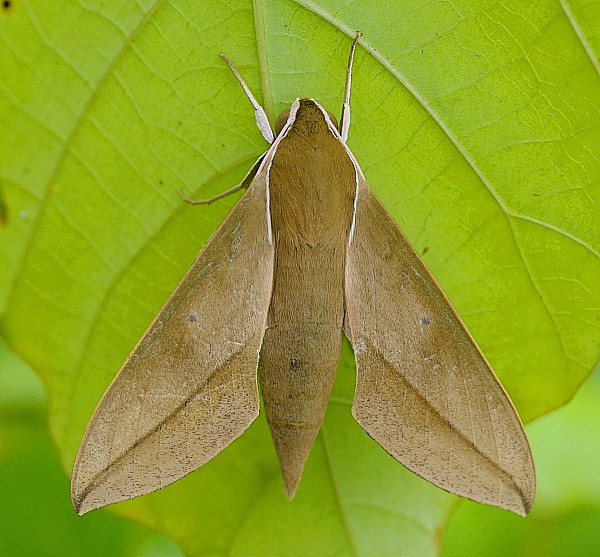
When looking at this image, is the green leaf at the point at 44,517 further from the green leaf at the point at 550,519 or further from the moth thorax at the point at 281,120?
the moth thorax at the point at 281,120

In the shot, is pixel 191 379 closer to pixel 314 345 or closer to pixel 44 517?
pixel 314 345

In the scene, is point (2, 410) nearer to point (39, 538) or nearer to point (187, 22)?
point (39, 538)

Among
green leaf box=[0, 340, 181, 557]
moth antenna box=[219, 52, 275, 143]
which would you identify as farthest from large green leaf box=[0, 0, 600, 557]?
green leaf box=[0, 340, 181, 557]

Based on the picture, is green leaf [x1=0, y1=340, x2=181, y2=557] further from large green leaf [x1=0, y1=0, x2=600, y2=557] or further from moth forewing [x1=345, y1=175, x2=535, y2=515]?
moth forewing [x1=345, y1=175, x2=535, y2=515]

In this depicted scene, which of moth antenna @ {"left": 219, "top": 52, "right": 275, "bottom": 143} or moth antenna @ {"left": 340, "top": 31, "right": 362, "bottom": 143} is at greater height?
moth antenna @ {"left": 340, "top": 31, "right": 362, "bottom": 143}

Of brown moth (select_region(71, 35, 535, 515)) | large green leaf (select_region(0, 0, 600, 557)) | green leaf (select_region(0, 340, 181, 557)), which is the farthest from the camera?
green leaf (select_region(0, 340, 181, 557))

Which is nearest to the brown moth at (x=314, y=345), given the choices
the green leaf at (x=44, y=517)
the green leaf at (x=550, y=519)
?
the green leaf at (x=550, y=519)
